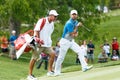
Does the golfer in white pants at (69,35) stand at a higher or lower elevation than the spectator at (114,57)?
higher

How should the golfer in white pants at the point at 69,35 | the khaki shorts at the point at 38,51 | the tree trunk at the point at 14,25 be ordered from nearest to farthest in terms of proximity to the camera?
the khaki shorts at the point at 38,51
the golfer in white pants at the point at 69,35
the tree trunk at the point at 14,25

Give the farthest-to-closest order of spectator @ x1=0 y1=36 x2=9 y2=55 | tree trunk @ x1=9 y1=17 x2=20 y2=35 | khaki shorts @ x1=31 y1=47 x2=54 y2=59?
tree trunk @ x1=9 y1=17 x2=20 y2=35
spectator @ x1=0 y1=36 x2=9 y2=55
khaki shorts @ x1=31 y1=47 x2=54 y2=59

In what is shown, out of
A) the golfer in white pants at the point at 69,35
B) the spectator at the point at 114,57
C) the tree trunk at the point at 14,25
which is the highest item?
the tree trunk at the point at 14,25

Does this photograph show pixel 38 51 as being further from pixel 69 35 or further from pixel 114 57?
pixel 114 57

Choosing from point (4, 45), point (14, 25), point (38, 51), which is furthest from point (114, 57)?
point (38, 51)

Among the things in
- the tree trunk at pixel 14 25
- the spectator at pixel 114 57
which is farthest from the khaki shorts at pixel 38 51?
the tree trunk at pixel 14 25

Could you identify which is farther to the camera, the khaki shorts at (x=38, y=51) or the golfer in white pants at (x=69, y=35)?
the golfer in white pants at (x=69, y=35)

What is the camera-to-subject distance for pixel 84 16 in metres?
35.0

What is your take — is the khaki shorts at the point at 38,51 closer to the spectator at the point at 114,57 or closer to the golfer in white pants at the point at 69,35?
the golfer in white pants at the point at 69,35

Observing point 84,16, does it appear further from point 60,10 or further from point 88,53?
point 88,53

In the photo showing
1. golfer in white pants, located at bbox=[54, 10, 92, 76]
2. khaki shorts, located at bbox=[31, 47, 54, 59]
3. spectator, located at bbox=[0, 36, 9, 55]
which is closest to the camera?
khaki shorts, located at bbox=[31, 47, 54, 59]

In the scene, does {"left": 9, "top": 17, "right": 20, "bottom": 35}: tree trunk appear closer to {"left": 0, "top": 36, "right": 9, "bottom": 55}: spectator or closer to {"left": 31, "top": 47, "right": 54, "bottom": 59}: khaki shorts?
{"left": 0, "top": 36, "right": 9, "bottom": 55}: spectator

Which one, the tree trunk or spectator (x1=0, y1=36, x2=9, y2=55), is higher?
the tree trunk

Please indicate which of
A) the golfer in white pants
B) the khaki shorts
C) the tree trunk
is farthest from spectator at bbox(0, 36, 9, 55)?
the khaki shorts
